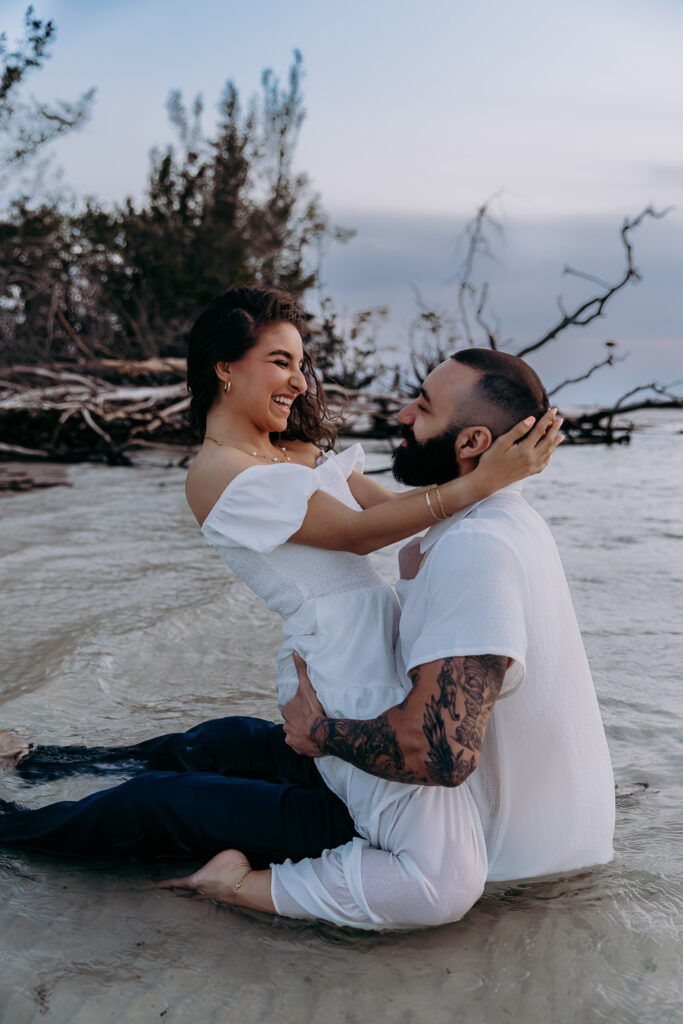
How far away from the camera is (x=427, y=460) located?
2.77 metres

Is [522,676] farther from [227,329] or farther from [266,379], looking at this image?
[227,329]

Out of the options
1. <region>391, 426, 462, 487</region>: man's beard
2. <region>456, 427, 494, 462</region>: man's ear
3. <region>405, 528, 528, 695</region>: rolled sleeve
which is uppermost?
<region>456, 427, 494, 462</region>: man's ear

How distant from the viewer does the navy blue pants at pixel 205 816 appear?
8.98 feet

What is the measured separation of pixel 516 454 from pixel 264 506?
0.79 meters

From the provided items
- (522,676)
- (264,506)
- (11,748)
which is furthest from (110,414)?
(522,676)

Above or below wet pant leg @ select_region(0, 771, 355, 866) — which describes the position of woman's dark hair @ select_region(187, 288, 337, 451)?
above

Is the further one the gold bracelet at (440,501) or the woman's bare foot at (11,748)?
the woman's bare foot at (11,748)

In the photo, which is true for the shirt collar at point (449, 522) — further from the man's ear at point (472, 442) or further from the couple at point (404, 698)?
the man's ear at point (472, 442)

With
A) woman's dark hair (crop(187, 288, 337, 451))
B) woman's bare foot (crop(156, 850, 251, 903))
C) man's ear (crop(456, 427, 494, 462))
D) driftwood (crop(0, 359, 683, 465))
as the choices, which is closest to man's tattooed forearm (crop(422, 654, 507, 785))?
man's ear (crop(456, 427, 494, 462))

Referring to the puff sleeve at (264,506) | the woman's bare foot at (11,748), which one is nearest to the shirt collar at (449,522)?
the puff sleeve at (264,506)

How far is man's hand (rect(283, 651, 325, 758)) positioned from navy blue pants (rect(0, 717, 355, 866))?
26 cm

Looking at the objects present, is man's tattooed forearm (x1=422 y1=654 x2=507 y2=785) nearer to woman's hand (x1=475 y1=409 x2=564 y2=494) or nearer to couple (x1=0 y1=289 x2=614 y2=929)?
couple (x1=0 y1=289 x2=614 y2=929)

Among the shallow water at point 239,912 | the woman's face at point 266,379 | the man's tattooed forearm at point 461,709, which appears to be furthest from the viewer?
the woman's face at point 266,379

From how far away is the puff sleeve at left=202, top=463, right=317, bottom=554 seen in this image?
2748mm
